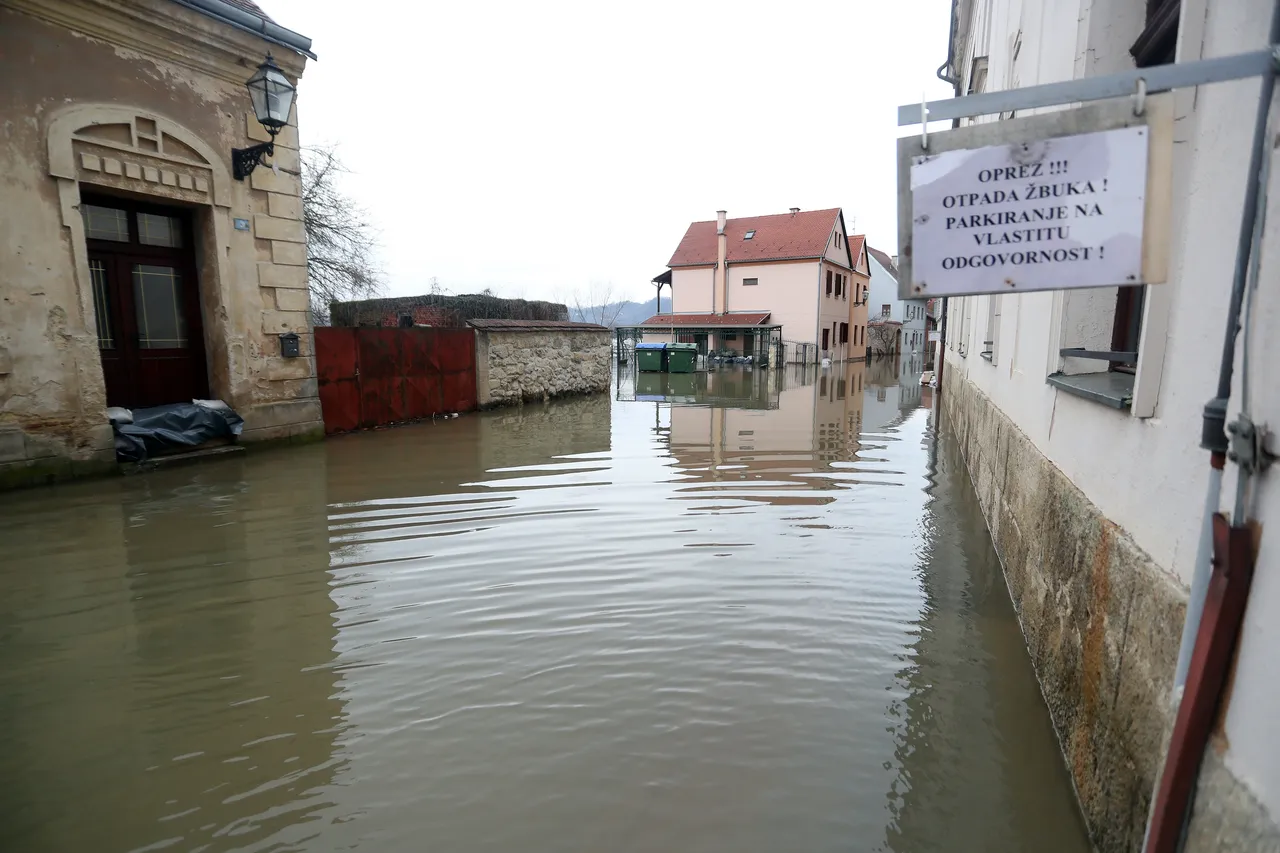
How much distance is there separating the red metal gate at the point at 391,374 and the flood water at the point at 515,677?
423cm

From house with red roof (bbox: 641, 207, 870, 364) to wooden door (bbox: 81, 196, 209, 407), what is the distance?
26542mm

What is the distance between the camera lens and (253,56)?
339 inches

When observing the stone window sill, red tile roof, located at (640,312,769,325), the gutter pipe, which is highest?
the gutter pipe

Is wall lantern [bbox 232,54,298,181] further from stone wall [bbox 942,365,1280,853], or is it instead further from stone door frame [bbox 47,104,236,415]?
stone wall [bbox 942,365,1280,853]

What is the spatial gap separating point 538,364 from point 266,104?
8.19 meters

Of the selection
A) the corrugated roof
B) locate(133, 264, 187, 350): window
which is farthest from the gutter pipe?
the corrugated roof

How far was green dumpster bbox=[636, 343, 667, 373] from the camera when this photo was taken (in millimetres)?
27594

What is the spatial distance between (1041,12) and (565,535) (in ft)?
16.9

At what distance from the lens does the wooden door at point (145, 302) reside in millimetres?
7930

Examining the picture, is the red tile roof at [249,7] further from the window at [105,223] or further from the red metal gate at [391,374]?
the red metal gate at [391,374]

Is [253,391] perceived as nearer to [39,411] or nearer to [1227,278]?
[39,411]

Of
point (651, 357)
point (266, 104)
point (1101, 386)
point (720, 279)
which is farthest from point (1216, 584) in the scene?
point (720, 279)

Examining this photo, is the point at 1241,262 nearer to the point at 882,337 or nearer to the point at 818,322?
the point at 818,322

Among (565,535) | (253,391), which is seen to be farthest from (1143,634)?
(253,391)
